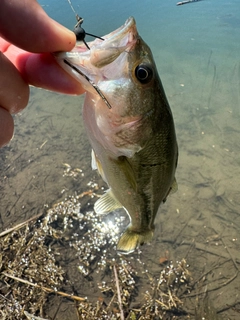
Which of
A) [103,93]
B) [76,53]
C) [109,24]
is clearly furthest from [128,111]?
[109,24]

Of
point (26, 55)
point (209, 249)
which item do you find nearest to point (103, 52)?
point (26, 55)

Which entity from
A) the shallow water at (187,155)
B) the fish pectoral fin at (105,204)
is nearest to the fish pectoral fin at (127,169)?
the fish pectoral fin at (105,204)

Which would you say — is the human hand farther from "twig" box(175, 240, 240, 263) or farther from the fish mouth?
"twig" box(175, 240, 240, 263)

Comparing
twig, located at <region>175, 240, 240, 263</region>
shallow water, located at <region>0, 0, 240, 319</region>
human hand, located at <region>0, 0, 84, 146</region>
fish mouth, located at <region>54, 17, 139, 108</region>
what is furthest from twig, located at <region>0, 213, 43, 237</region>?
fish mouth, located at <region>54, 17, 139, 108</region>

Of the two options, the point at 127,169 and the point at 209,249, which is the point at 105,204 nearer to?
the point at 127,169

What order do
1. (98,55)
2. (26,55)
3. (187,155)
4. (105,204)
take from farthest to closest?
(187,155)
(105,204)
(26,55)
(98,55)

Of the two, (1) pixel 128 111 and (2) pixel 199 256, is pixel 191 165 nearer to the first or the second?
(2) pixel 199 256
